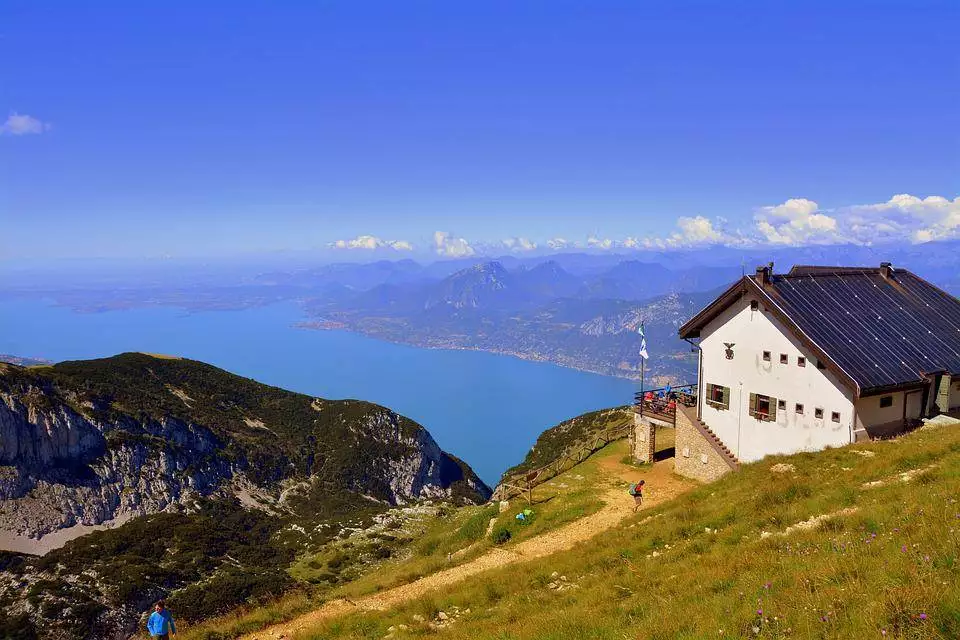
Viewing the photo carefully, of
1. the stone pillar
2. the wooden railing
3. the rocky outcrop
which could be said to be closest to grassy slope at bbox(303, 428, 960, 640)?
the stone pillar

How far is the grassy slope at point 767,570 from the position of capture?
25.5ft

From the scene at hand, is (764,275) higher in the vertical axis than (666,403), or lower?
higher

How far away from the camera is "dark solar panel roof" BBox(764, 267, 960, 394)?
83.5 feet

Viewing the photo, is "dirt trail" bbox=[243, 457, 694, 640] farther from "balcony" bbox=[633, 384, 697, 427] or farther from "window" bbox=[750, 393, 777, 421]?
"window" bbox=[750, 393, 777, 421]

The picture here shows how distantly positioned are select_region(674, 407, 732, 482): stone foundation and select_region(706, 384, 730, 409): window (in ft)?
5.26

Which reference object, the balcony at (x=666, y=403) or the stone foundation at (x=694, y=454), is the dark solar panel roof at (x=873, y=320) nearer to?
A: the stone foundation at (x=694, y=454)

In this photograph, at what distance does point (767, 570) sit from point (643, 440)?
26145 mm

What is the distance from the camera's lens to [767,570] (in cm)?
1054

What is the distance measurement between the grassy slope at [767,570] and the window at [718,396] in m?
7.14

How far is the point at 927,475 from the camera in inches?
607

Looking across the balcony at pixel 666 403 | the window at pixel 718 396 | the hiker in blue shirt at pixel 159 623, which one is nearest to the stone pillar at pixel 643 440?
the balcony at pixel 666 403

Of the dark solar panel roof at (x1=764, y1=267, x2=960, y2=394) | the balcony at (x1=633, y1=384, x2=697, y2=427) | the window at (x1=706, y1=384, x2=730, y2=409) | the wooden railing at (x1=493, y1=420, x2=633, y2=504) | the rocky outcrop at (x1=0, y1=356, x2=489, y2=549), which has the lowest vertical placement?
the rocky outcrop at (x1=0, y1=356, x2=489, y2=549)

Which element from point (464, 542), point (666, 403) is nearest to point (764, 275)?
point (666, 403)

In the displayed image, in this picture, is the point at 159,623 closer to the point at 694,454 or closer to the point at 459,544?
the point at 459,544
